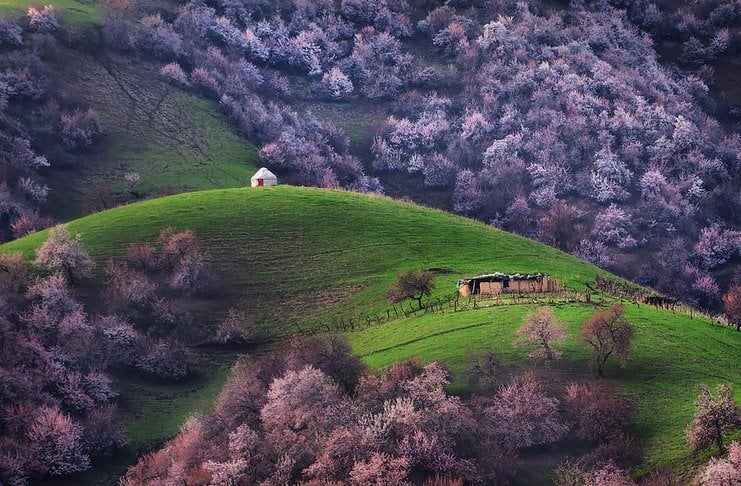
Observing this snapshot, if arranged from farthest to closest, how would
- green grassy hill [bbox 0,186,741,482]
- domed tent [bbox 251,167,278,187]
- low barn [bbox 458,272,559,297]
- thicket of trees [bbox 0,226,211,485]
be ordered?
domed tent [bbox 251,167,278,187] < low barn [bbox 458,272,559,297] < thicket of trees [bbox 0,226,211,485] < green grassy hill [bbox 0,186,741,482]

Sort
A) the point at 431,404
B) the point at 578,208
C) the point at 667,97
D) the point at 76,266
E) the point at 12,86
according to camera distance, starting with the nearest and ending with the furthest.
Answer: the point at 431,404 < the point at 76,266 < the point at 12,86 < the point at 578,208 < the point at 667,97

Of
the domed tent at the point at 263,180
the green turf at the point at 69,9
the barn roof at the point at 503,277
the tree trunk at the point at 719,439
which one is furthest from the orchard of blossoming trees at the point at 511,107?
the tree trunk at the point at 719,439

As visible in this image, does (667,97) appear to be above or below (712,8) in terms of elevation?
below

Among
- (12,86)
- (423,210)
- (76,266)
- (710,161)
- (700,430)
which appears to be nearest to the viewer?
(700,430)

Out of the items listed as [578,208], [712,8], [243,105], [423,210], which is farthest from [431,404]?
[712,8]

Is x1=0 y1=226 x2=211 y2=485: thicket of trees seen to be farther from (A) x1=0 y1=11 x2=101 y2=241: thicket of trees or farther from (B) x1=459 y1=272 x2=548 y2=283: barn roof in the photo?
(A) x1=0 y1=11 x2=101 y2=241: thicket of trees

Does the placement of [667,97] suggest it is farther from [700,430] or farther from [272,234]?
[700,430]

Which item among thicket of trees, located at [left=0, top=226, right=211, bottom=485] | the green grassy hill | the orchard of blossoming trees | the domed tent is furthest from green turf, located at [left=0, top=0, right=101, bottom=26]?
thicket of trees, located at [left=0, top=226, right=211, bottom=485]
